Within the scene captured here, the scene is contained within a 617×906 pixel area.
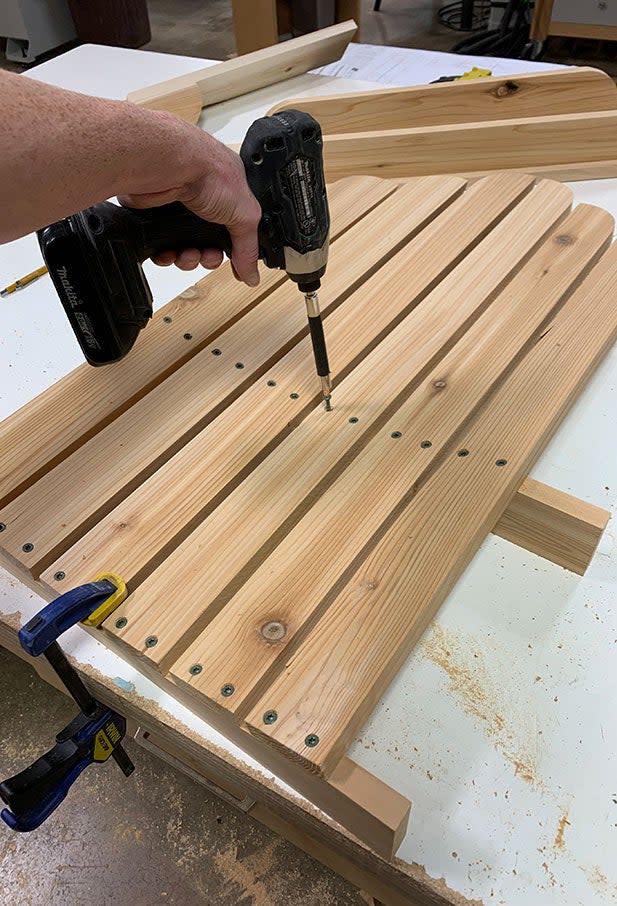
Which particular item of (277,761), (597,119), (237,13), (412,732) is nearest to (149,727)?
(277,761)

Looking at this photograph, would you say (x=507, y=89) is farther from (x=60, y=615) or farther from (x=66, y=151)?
(x=60, y=615)

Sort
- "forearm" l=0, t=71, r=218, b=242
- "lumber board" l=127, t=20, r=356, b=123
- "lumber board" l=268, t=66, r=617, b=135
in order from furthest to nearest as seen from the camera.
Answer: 1. "lumber board" l=127, t=20, r=356, b=123
2. "lumber board" l=268, t=66, r=617, b=135
3. "forearm" l=0, t=71, r=218, b=242

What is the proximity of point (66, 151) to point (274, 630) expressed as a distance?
64 cm

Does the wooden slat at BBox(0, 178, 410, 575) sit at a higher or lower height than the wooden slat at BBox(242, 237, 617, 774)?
higher

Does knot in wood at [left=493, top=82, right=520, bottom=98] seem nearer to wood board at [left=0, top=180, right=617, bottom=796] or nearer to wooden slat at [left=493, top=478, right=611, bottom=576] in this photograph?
wood board at [left=0, top=180, right=617, bottom=796]

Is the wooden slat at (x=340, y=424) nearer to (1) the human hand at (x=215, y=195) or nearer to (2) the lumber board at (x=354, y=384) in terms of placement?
(2) the lumber board at (x=354, y=384)

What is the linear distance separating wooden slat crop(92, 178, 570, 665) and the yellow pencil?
0.93 metres

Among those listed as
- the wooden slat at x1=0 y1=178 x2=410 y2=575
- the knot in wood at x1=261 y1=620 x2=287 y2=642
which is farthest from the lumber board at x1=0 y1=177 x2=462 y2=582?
the knot in wood at x1=261 y1=620 x2=287 y2=642

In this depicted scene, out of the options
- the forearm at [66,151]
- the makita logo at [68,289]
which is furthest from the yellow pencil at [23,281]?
the forearm at [66,151]

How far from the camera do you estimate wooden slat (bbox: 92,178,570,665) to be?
992 mm

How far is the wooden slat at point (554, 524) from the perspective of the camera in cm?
108

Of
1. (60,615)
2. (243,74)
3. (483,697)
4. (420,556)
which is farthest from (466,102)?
(60,615)

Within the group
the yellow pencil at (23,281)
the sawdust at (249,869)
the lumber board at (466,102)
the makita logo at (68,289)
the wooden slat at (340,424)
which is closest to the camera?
the wooden slat at (340,424)

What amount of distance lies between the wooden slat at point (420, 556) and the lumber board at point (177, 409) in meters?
0.40
